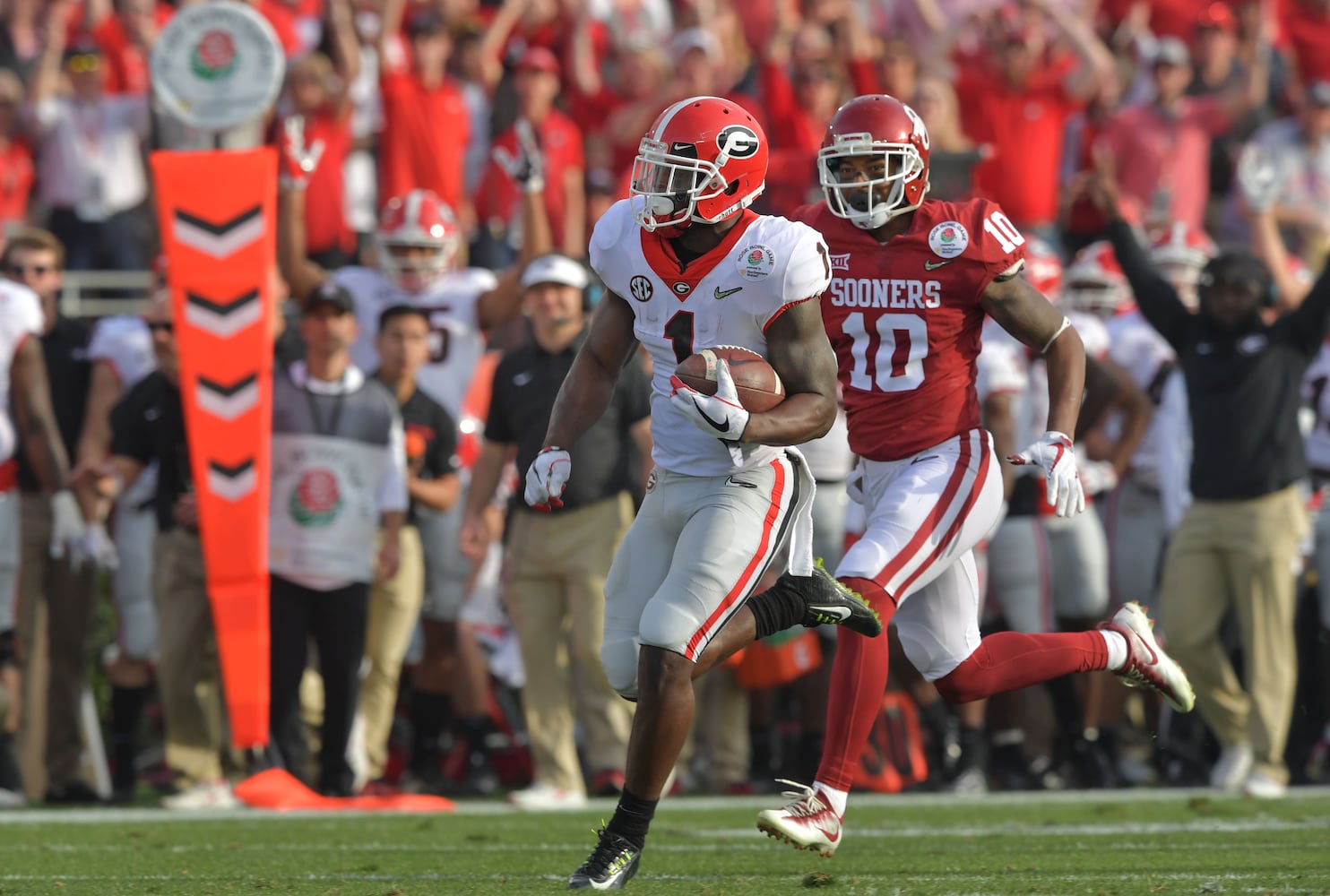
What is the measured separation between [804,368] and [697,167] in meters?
0.53

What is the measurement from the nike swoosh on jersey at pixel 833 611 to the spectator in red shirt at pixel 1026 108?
237 inches

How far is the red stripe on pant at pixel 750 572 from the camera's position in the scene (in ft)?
15.2

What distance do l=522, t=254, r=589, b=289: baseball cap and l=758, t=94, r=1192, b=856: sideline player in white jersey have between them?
8.39 feet

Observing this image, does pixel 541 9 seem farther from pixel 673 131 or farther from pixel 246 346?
pixel 673 131

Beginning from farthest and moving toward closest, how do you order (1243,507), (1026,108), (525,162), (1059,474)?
(1026,108), (525,162), (1243,507), (1059,474)

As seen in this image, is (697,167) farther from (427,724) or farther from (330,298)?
(427,724)

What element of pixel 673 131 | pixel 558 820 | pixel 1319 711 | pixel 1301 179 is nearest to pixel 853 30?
pixel 1301 179

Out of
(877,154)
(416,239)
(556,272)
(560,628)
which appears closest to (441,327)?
(416,239)

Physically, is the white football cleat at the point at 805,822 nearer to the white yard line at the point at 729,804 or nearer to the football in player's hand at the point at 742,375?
the football in player's hand at the point at 742,375

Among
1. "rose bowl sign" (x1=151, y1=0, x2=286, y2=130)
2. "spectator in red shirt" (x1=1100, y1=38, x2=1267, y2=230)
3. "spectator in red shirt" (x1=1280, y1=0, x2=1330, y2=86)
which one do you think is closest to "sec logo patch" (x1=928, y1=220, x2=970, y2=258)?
"rose bowl sign" (x1=151, y1=0, x2=286, y2=130)

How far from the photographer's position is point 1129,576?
9.09m

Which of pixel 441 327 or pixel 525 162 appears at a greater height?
pixel 525 162

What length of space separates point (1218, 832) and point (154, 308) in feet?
15.1

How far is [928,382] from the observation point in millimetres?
5465
